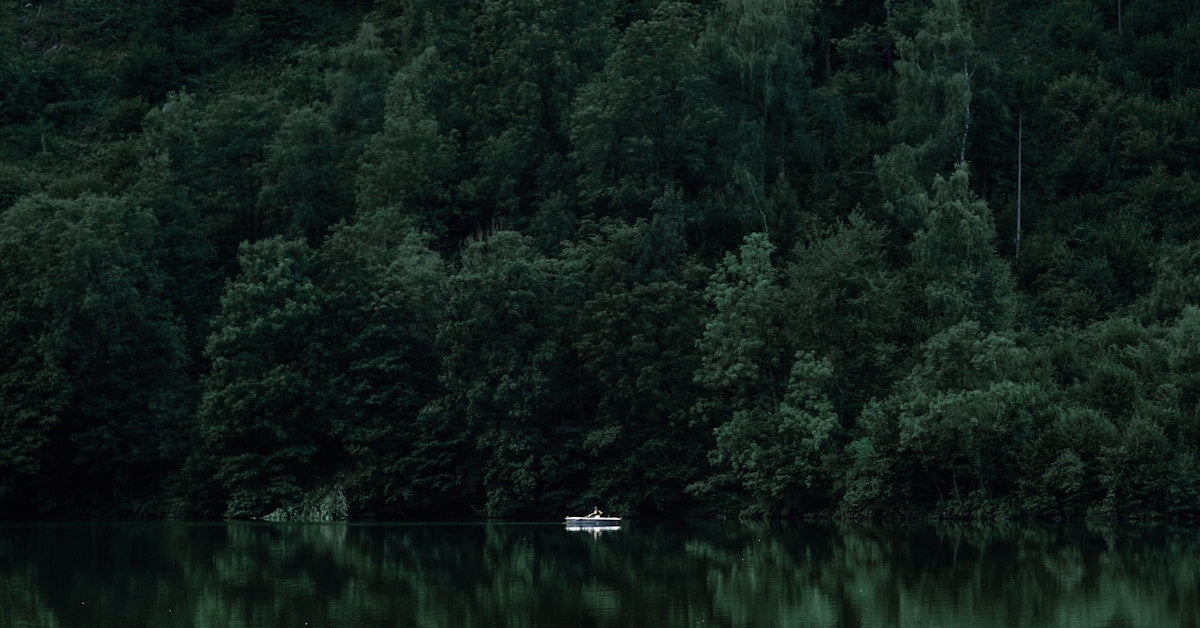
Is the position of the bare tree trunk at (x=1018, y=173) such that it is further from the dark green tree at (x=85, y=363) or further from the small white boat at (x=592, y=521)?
the dark green tree at (x=85, y=363)

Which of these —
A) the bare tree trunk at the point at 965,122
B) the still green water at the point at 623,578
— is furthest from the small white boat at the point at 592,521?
the bare tree trunk at the point at 965,122

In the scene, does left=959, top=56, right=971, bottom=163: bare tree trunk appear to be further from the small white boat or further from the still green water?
the small white boat

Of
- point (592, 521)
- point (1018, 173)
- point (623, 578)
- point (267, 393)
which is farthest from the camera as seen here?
point (1018, 173)

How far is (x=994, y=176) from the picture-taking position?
82688mm

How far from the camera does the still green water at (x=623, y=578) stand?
34.4 meters

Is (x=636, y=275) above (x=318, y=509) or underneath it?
above

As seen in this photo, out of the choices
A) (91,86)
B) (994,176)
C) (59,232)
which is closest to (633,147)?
(994,176)

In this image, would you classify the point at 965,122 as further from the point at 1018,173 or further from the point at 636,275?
the point at 636,275

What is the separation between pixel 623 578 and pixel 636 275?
29502 mm

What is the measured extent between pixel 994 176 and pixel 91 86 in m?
58.3

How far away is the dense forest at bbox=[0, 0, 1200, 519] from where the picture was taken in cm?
6294

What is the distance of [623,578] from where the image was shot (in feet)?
138

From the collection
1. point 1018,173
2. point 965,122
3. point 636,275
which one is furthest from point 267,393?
point 1018,173

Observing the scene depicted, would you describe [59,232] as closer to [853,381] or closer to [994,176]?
[853,381]
